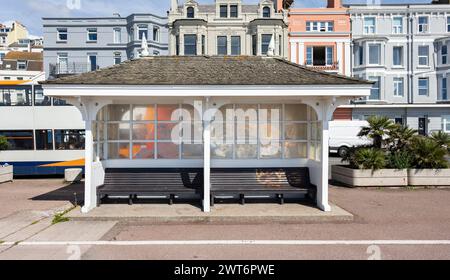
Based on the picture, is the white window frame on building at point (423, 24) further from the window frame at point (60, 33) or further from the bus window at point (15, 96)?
the window frame at point (60, 33)

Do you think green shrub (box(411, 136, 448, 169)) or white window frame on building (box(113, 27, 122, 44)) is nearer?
green shrub (box(411, 136, 448, 169))

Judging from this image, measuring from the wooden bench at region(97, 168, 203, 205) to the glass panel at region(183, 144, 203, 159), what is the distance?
0.53 meters

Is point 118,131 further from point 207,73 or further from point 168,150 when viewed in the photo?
point 207,73

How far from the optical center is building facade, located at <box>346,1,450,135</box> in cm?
3005

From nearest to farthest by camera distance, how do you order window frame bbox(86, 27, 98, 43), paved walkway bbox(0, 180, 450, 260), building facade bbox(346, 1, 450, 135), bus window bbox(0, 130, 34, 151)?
paved walkway bbox(0, 180, 450, 260) → bus window bbox(0, 130, 34, 151) → building facade bbox(346, 1, 450, 135) → window frame bbox(86, 27, 98, 43)

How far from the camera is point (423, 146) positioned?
11414 millimetres

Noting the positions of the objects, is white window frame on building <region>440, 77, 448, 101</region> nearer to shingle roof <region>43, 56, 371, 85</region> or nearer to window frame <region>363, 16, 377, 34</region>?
window frame <region>363, 16, 377, 34</region>

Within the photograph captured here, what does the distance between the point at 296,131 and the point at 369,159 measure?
3.86 metres

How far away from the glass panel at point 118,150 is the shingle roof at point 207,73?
205 centimetres

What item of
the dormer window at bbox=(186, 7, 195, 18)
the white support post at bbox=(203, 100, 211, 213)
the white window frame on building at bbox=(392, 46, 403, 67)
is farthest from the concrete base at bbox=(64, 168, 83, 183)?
the white window frame on building at bbox=(392, 46, 403, 67)

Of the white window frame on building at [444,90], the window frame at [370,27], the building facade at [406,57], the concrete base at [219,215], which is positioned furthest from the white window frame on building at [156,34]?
the white window frame on building at [444,90]

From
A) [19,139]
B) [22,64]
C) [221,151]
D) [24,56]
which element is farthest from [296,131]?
[24,56]

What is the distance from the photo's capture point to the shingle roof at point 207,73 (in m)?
7.34

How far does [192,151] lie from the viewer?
8977 millimetres
